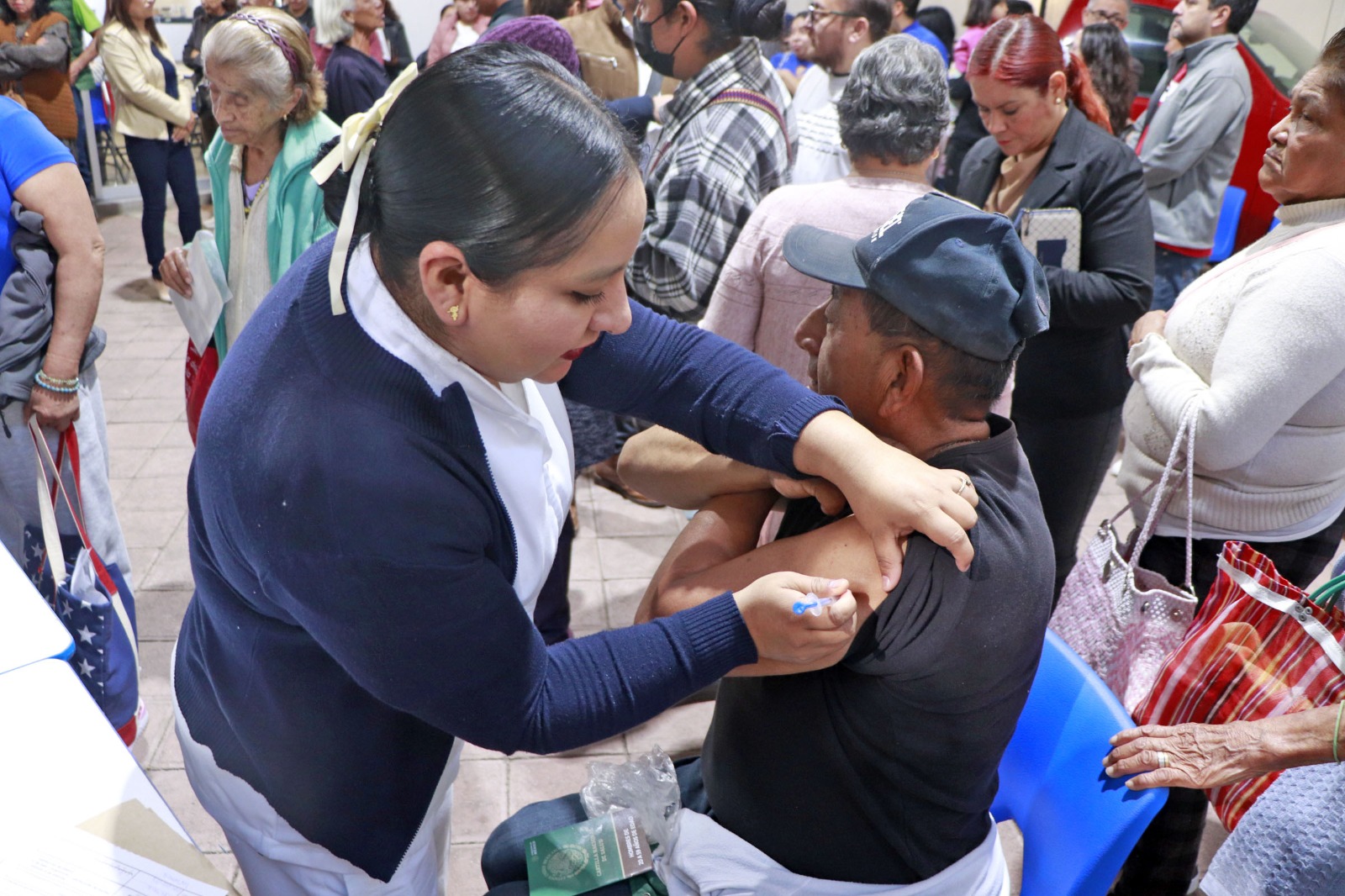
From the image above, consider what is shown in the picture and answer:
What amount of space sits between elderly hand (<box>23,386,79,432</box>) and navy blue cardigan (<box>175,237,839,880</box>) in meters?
1.45

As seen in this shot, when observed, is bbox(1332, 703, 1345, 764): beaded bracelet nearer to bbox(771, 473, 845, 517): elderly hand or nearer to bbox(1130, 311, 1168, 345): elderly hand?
bbox(771, 473, 845, 517): elderly hand

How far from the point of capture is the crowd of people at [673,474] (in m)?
1.01

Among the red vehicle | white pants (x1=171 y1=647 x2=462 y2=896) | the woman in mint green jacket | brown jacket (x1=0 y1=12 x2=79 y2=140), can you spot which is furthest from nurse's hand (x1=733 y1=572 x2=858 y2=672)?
brown jacket (x1=0 y1=12 x2=79 y2=140)

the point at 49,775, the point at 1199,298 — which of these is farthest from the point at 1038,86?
the point at 49,775

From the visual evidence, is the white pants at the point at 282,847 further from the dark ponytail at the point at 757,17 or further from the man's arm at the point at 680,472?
the dark ponytail at the point at 757,17

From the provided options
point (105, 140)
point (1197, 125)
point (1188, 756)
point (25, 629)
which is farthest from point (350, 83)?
point (105, 140)

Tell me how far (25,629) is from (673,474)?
1.07 metres

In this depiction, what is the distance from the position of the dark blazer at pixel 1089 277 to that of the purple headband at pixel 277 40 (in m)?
2.06

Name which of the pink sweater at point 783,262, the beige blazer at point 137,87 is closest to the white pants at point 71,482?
the pink sweater at point 783,262

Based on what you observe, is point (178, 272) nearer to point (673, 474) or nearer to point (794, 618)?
point (673, 474)

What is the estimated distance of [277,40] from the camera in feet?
9.09

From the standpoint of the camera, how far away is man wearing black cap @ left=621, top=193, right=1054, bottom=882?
4.27 feet

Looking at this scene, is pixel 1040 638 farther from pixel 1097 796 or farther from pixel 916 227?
pixel 916 227

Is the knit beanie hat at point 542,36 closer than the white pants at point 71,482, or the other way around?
the white pants at point 71,482
